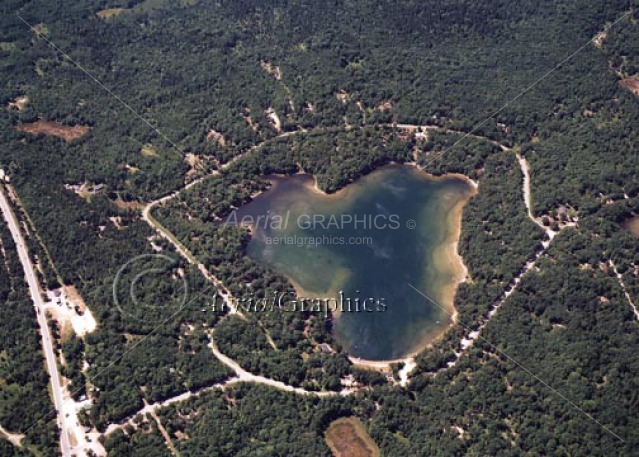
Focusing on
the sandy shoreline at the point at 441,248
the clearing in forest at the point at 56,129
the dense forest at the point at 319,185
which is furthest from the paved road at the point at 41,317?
the sandy shoreline at the point at 441,248

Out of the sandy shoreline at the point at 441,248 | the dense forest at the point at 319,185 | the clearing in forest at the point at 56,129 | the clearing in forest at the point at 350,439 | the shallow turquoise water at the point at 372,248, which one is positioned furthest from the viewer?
the clearing in forest at the point at 56,129

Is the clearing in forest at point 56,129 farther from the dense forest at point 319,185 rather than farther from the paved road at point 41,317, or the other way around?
the paved road at point 41,317

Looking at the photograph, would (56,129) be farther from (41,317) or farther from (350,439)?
(350,439)

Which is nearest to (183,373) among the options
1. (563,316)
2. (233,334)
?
(233,334)

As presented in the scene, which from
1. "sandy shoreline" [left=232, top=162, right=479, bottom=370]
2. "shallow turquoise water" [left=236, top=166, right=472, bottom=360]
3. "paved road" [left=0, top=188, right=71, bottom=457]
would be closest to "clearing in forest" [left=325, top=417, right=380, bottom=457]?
"sandy shoreline" [left=232, top=162, right=479, bottom=370]

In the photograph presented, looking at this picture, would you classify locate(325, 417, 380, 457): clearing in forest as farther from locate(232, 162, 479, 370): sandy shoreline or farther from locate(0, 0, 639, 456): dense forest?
locate(232, 162, 479, 370): sandy shoreline

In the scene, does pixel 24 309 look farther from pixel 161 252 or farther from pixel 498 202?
pixel 498 202

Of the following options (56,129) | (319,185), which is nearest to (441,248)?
(319,185)
